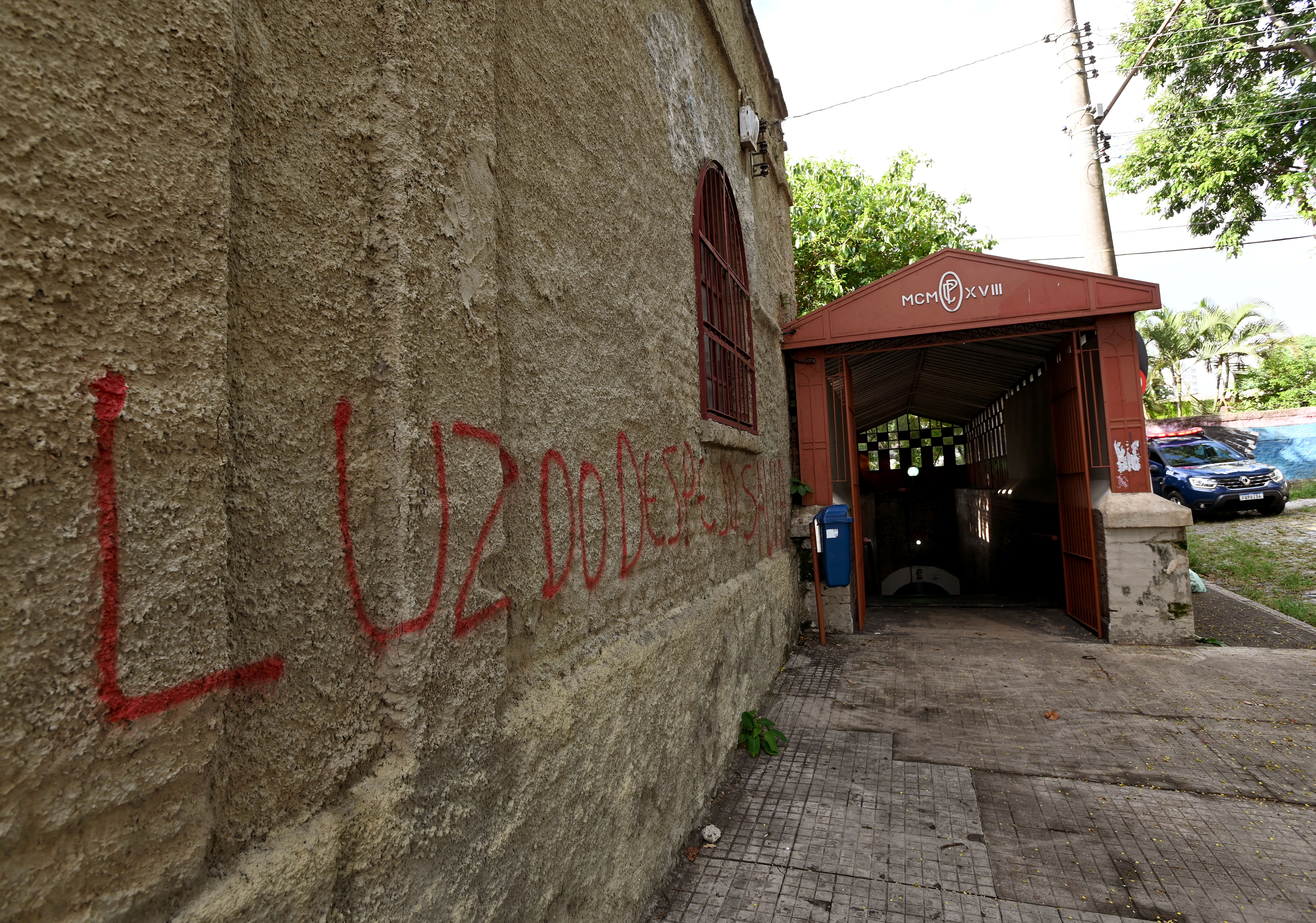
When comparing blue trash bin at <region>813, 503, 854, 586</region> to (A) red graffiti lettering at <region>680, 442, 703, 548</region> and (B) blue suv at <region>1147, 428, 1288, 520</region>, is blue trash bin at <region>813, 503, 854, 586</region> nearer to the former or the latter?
(A) red graffiti lettering at <region>680, 442, 703, 548</region>

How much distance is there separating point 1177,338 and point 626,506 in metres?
27.6

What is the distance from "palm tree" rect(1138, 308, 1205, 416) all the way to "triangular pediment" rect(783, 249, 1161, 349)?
68.9ft

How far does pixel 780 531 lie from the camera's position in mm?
6574

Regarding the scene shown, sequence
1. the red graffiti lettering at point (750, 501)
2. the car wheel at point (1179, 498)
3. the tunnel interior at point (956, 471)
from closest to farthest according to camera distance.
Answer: the red graffiti lettering at point (750, 501) → the tunnel interior at point (956, 471) → the car wheel at point (1179, 498)

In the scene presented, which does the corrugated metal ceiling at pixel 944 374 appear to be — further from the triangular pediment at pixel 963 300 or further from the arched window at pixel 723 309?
the arched window at pixel 723 309

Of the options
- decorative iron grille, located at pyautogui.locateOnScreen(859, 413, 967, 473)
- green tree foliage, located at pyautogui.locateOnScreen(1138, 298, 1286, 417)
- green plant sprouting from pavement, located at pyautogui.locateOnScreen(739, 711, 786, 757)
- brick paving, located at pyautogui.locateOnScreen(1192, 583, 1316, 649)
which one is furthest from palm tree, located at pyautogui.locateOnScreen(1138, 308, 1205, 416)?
green plant sprouting from pavement, located at pyautogui.locateOnScreen(739, 711, 786, 757)

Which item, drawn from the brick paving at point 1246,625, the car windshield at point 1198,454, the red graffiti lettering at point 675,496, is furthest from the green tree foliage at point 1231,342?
the red graffiti lettering at point 675,496

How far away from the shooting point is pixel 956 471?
1938 centimetres

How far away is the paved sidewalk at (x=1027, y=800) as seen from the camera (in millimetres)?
2854

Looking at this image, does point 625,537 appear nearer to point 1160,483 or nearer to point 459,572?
point 459,572

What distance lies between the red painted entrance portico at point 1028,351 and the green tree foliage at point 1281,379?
2049cm

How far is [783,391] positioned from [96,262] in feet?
22.0

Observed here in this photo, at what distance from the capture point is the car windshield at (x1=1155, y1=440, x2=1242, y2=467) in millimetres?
14695

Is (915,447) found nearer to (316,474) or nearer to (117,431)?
(316,474)
